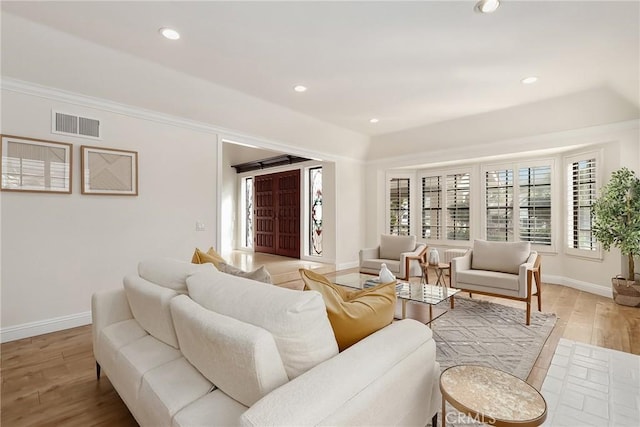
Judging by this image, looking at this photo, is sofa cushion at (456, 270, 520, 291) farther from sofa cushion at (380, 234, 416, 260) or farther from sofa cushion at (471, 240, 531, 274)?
sofa cushion at (380, 234, 416, 260)

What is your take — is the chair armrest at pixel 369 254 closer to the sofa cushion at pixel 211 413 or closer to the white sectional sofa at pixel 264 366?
the white sectional sofa at pixel 264 366

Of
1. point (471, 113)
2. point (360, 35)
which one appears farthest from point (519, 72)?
point (360, 35)

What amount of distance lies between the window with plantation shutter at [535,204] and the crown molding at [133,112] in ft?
13.8

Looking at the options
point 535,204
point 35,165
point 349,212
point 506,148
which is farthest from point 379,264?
point 35,165

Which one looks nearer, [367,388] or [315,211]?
[367,388]

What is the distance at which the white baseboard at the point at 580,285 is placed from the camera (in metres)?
4.41

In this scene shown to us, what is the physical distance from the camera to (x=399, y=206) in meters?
7.06

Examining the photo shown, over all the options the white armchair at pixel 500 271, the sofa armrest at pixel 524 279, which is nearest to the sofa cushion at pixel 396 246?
the white armchair at pixel 500 271

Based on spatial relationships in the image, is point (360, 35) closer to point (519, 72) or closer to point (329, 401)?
point (519, 72)

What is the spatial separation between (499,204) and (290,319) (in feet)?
19.6

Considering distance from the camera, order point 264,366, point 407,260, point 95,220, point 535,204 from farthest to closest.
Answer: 1. point 535,204
2. point 407,260
3. point 95,220
4. point 264,366

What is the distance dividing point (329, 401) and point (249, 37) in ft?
9.80

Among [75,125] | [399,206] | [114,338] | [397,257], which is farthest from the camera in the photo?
[399,206]

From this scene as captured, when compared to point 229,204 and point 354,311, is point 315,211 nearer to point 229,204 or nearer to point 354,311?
point 229,204
